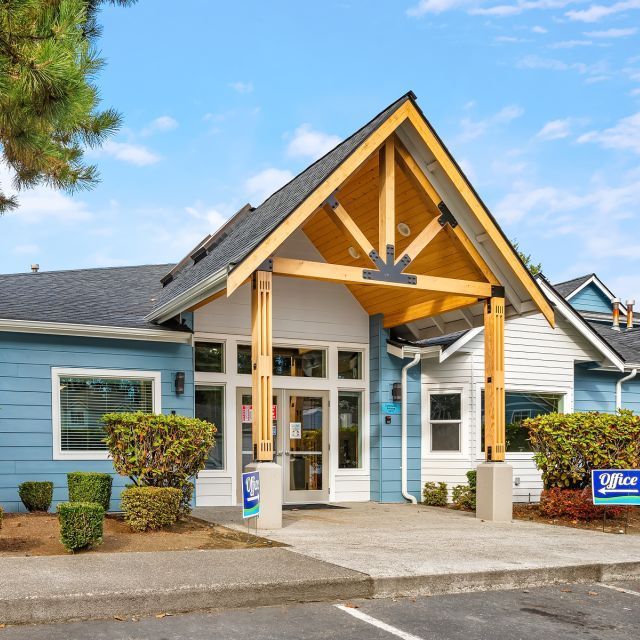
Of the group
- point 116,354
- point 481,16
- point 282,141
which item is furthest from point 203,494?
point 282,141

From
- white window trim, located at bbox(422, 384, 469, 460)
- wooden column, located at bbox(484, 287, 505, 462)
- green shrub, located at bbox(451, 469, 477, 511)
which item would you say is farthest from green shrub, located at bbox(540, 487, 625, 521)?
white window trim, located at bbox(422, 384, 469, 460)

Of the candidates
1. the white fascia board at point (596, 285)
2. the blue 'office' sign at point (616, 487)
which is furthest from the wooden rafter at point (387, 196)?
the white fascia board at point (596, 285)

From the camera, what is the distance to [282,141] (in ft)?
74.6

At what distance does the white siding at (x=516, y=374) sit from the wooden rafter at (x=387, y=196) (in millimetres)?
4142

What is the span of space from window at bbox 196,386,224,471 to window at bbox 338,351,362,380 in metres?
2.44

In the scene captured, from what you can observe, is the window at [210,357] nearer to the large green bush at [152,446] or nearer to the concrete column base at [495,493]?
the large green bush at [152,446]

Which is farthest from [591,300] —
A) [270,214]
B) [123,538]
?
[123,538]

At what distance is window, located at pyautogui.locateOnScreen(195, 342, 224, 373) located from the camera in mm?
14164

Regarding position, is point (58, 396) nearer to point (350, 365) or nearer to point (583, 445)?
point (350, 365)

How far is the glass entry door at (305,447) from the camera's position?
14680 millimetres

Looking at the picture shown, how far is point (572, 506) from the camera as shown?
41.2ft

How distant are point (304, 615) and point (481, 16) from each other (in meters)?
12.6

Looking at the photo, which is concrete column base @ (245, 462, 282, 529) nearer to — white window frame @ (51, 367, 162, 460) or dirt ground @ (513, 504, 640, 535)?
white window frame @ (51, 367, 162, 460)

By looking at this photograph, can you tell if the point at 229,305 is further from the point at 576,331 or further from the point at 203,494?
the point at 576,331
